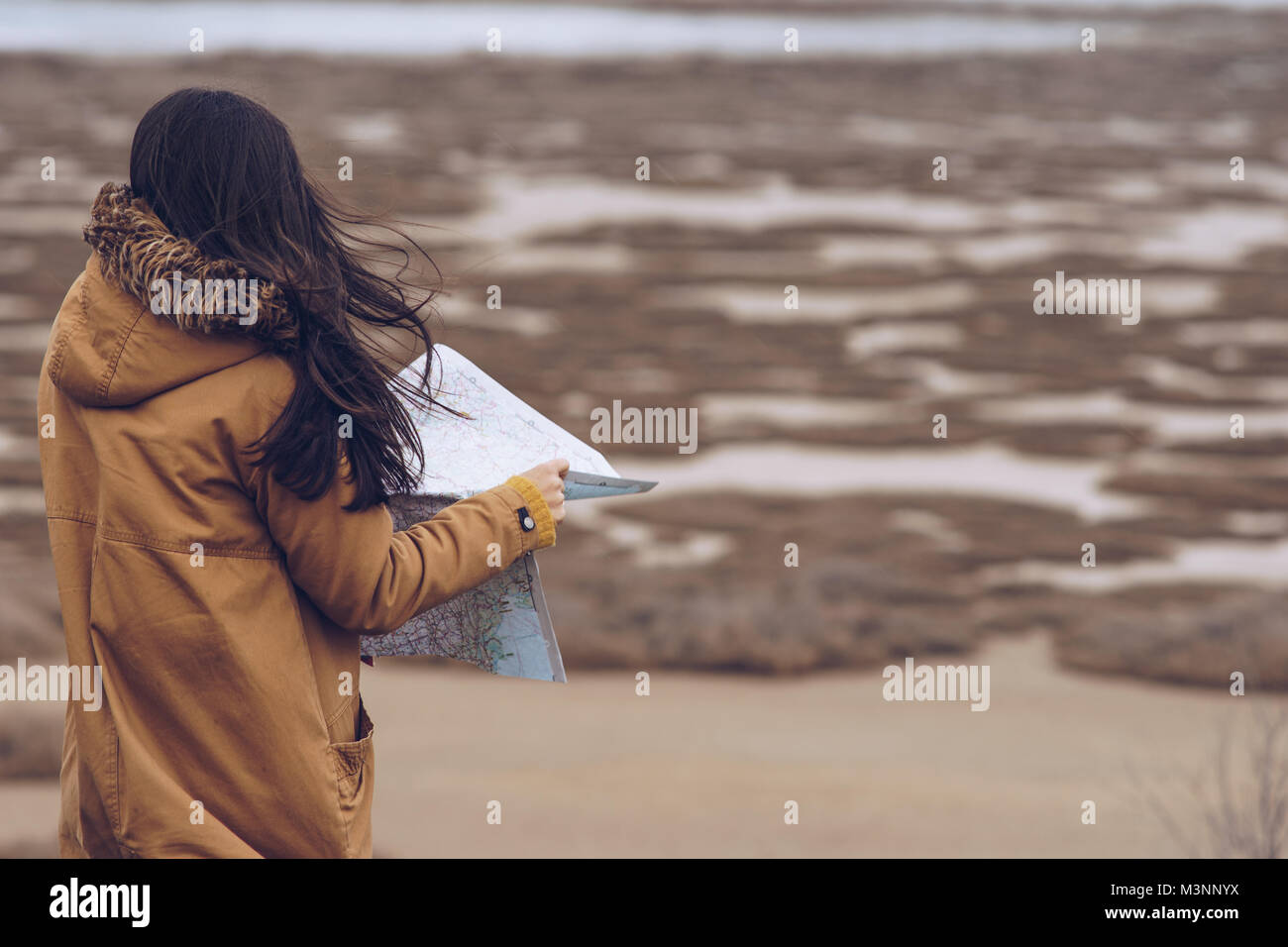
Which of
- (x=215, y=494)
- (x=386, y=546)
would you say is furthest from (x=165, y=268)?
(x=386, y=546)

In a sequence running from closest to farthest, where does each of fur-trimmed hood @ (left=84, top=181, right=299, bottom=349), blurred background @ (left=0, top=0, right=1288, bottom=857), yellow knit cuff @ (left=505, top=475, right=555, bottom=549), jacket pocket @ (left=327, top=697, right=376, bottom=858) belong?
fur-trimmed hood @ (left=84, top=181, right=299, bottom=349), jacket pocket @ (left=327, top=697, right=376, bottom=858), yellow knit cuff @ (left=505, top=475, right=555, bottom=549), blurred background @ (left=0, top=0, right=1288, bottom=857)

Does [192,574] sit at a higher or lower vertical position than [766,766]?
higher

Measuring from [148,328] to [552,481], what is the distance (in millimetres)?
623

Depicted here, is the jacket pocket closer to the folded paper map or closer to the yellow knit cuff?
the folded paper map

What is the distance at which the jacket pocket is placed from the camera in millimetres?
1937

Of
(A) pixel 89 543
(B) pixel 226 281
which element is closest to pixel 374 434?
(B) pixel 226 281

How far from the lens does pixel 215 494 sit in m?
1.82

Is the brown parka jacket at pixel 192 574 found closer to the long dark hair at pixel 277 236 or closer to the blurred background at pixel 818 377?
the long dark hair at pixel 277 236

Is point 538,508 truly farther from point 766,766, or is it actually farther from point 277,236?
point 766,766

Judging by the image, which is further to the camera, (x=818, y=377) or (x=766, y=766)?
(x=818, y=377)

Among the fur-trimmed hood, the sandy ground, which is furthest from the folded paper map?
the sandy ground

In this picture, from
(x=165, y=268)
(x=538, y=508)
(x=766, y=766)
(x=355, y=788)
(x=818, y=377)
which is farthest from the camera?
(x=818, y=377)

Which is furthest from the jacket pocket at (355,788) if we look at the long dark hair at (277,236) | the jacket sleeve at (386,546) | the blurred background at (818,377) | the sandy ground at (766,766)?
the sandy ground at (766,766)

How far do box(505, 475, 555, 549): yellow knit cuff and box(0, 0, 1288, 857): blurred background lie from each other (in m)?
0.42
